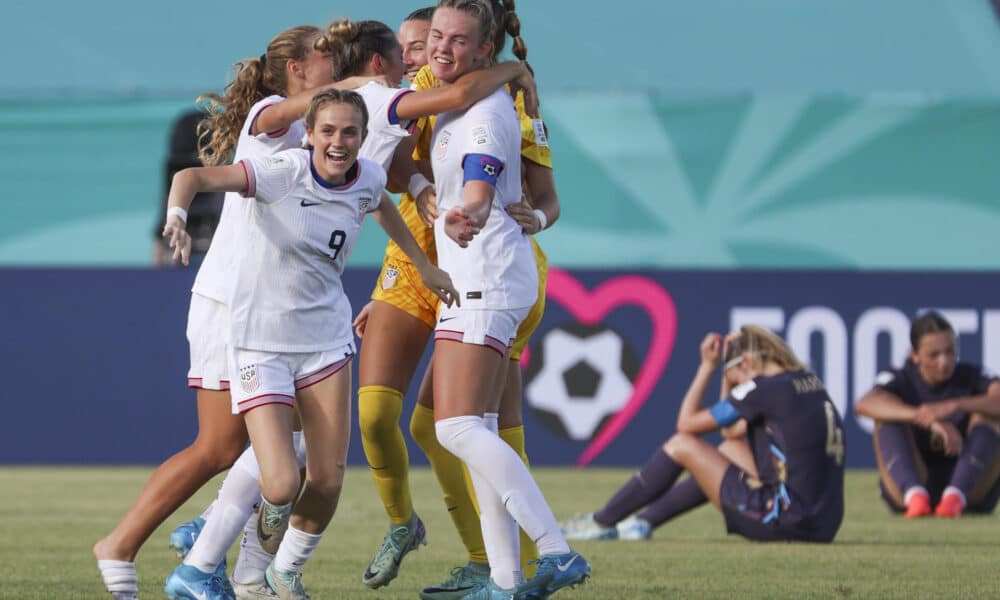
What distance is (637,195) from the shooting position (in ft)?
43.4

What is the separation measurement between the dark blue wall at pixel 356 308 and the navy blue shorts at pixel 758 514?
412 cm

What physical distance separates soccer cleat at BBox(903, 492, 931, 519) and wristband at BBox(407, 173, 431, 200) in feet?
14.3

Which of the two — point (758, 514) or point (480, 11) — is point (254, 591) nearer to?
point (480, 11)

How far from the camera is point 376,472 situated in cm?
599

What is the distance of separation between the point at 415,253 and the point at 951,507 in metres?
4.63

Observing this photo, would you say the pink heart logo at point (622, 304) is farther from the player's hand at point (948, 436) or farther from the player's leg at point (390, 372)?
the player's leg at point (390, 372)

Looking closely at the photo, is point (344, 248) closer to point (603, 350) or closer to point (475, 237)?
point (475, 237)

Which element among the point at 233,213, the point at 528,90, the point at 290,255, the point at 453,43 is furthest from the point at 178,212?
the point at 528,90

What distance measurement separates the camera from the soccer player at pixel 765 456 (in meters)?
7.55

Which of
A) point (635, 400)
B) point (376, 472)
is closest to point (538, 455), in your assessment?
point (635, 400)

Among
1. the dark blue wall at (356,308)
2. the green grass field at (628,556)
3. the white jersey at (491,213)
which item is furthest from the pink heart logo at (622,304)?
the white jersey at (491,213)

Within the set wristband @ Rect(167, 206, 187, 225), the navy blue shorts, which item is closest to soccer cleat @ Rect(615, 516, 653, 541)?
the navy blue shorts

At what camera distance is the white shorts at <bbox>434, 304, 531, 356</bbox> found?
5.27 meters

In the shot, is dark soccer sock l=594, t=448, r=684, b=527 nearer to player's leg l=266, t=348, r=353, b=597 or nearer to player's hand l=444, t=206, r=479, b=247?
player's leg l=266, t=348, r=353, b=597
